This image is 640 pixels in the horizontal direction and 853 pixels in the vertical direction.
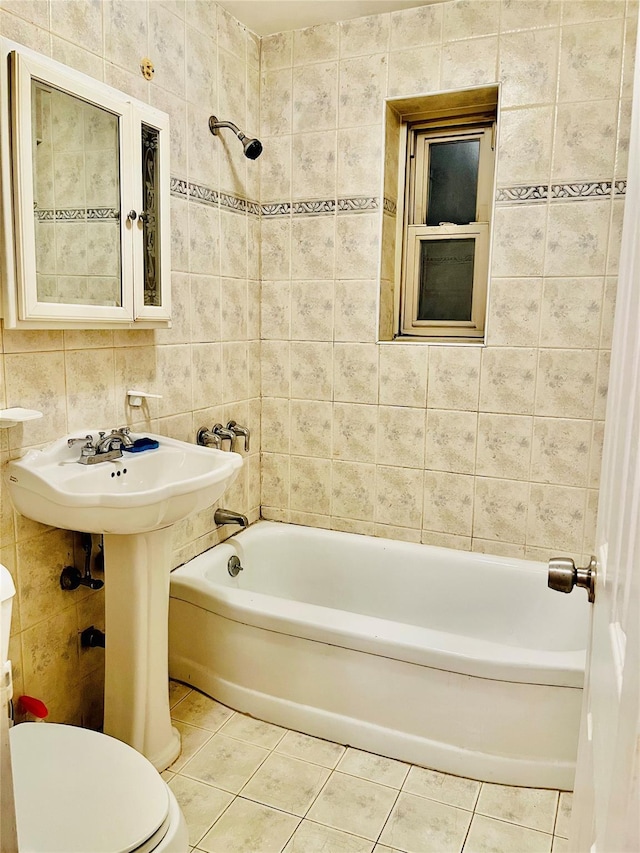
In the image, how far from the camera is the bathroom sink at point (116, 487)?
158cm

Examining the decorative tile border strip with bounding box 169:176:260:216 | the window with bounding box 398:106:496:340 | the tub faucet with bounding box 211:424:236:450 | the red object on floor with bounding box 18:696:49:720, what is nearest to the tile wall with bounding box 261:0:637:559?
the decorative tile border strip with bounding box 169:176:260:216

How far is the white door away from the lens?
0.52 m

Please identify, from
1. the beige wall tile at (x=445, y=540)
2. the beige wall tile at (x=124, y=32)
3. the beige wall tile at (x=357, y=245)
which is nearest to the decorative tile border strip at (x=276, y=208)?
the beige wall tile at (x=357, y=245)

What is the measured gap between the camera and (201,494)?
1740 millimetres

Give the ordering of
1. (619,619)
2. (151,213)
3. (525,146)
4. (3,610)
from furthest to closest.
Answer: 1. (525,146)
2. (151,213)
3. (619,619)
4. (3,610)

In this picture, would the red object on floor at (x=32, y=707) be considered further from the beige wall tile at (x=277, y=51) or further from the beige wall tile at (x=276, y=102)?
the beige wall tile at (x=277, y=51)

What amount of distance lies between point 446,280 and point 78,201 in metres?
1.52

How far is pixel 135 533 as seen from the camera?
1.73 meters

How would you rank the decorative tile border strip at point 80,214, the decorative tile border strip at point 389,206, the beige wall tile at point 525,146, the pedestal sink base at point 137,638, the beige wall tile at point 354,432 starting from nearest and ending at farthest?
the decorative tile border strip at point 80,214 → the pedestal sink base at point 137,638 → the beige wall tile at point 525,146 → the decorative tile border strip at point 389,206 → the beige wall tile at point 354,432

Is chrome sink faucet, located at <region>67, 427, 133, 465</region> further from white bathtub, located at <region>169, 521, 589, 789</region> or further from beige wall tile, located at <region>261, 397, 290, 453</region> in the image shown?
beige wall tile, located at <region>261, 397, 290, 453</region>

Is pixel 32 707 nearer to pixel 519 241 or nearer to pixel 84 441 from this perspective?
pixel 84 441

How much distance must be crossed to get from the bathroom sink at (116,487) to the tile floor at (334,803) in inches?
31.4

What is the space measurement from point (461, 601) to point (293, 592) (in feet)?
2.31

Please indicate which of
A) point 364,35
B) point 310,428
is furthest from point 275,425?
point 364,35
